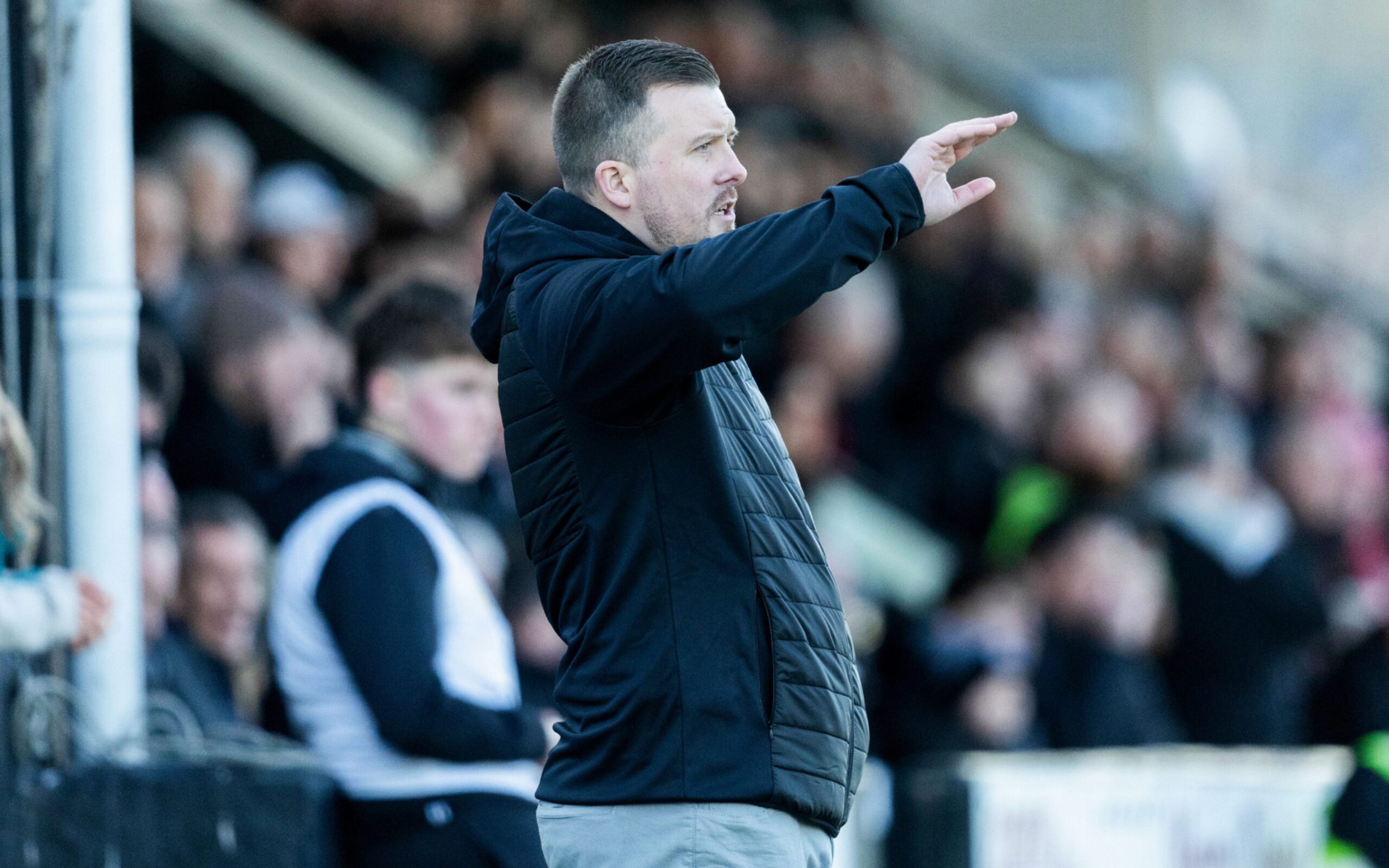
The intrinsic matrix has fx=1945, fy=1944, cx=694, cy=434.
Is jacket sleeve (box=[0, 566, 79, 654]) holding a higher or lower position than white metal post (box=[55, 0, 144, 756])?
lower

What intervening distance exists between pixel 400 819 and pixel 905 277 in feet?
19.9

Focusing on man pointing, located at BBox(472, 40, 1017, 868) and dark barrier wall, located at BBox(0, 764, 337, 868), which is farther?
dark barrier wall, located at BBox(0, 764, 337, 868)

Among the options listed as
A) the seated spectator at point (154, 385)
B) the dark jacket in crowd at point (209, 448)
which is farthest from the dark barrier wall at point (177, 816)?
the dark jacket in crowd at point (209, 448)

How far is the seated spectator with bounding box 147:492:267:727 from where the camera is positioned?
186 inches

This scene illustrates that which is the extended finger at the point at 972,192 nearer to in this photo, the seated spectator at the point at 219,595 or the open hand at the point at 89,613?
the open hand at the point at 89,613

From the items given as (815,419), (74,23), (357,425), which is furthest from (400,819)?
(815,419)

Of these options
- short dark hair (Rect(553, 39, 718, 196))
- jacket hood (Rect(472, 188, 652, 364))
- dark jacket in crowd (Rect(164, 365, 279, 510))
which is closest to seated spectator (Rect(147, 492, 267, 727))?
dark jacket in crowd (Rect(164, 365, 279, 510))

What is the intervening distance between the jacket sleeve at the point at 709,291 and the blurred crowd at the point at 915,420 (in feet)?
5.55

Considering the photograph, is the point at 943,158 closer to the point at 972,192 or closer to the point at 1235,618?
the point at 972,192

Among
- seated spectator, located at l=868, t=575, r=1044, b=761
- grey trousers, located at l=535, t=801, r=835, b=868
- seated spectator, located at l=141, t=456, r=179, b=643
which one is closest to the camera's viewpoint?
grey trousers, located at l=535, t=801, r=835, b=868

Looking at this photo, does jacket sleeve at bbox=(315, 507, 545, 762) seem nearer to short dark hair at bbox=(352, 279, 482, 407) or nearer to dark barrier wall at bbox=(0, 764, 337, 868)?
dark barrier wall at bbox=(0, 764, 337, 868)

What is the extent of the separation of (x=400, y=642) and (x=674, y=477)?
99cm

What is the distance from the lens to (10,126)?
3629mm

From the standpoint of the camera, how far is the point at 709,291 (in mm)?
2342
